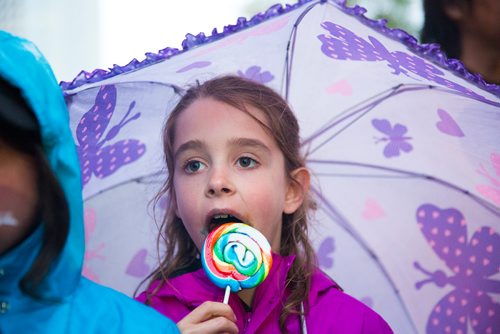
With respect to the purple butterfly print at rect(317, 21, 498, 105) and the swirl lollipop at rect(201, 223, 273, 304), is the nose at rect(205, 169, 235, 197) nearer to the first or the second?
the swirl lollipop at rect(201, 223, 273, 304)

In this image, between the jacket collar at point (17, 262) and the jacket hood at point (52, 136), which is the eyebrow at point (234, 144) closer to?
the jacket hood at point (52, 136)

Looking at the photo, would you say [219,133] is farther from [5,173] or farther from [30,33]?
[30,33]

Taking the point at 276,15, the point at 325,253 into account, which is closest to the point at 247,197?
the point at 276,15

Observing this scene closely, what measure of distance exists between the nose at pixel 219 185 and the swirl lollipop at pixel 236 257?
11 centimetres

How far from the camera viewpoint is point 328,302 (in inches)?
116

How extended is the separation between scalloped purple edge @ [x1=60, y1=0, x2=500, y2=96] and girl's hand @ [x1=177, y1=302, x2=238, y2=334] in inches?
37.3

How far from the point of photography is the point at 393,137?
336 centimetres

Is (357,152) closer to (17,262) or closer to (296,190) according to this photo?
(296,190)

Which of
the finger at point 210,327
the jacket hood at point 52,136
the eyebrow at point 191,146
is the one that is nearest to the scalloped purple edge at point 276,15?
the eyebrow at point 191,146

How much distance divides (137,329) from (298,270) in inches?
35.0

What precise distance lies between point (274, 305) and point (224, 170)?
0.48 metres

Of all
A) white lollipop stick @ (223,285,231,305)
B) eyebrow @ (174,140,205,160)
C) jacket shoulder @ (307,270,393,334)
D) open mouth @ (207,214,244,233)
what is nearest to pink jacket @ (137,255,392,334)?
jacket shoulder @ (307,270,393,334)

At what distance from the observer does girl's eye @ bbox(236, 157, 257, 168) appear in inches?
114

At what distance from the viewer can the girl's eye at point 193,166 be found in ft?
9.51
